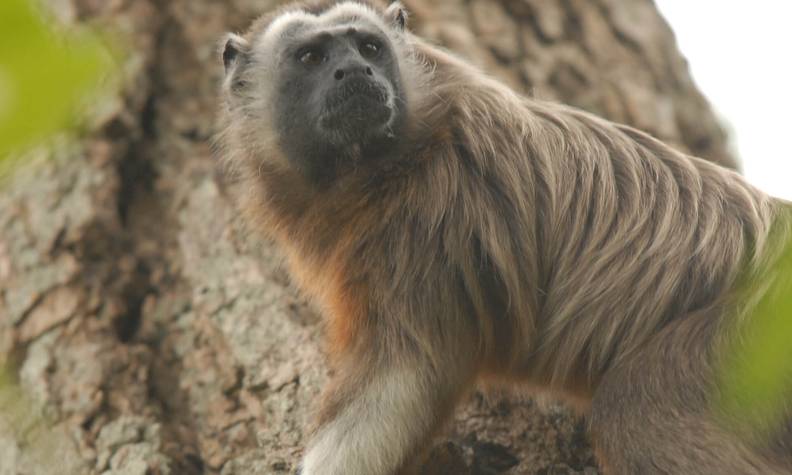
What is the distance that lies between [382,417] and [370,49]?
83.2 inches

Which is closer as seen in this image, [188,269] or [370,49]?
[370,49]

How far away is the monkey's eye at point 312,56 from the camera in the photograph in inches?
205

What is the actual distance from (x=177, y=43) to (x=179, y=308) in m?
2.11

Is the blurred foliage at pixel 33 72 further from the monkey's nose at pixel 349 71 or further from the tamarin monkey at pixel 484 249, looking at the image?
→ the monkey's nose at pixel 349 71

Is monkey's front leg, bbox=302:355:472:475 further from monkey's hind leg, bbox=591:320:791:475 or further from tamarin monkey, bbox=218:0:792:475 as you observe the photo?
monkey's hind leg, bbox=591:320:791:475

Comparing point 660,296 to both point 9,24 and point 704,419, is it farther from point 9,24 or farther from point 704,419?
point 9,24

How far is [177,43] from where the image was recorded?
6.96 m

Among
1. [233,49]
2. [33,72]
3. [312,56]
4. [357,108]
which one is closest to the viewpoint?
[33,72]

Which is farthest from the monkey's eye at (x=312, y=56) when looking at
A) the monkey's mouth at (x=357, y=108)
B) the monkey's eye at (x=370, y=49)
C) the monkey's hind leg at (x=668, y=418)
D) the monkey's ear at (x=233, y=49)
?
the monkey's hind leg at (x=668, y=418)

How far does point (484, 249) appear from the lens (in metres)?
4.55

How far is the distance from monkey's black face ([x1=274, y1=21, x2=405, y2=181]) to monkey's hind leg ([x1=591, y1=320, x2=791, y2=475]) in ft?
5.61

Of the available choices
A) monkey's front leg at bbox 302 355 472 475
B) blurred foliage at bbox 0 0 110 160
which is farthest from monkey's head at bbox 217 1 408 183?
blurred foliage at bbox 0 0 110 160

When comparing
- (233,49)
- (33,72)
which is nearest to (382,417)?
(233,49)

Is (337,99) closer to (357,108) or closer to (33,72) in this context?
(357,108)
